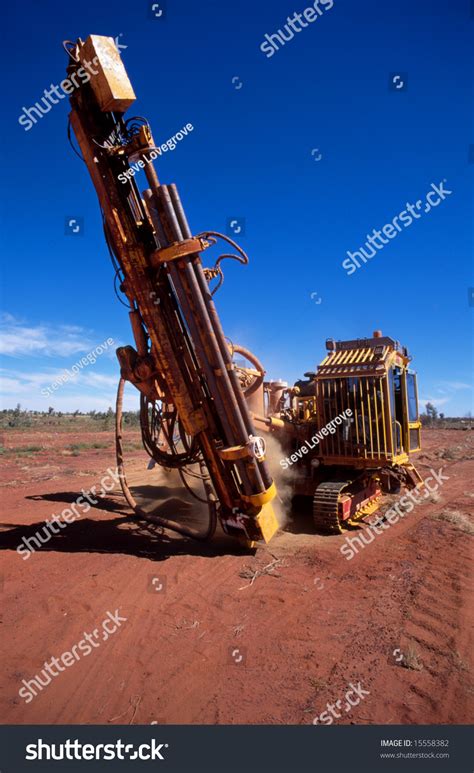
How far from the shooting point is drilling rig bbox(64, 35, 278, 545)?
20.5 feet

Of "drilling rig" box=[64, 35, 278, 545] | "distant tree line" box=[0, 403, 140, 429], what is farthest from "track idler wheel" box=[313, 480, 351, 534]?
"distant tree line" box=[0, 403, 140, 429]

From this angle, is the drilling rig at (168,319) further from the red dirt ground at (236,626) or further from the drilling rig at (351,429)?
the red dirt ground at (236,626)

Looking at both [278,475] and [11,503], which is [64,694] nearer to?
[278,475]

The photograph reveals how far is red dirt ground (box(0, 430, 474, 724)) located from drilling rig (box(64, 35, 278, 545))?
124 centimetres

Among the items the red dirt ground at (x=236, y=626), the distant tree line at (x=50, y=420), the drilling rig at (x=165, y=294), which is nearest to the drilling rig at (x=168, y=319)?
the drilling rig at (x=165, y=294)

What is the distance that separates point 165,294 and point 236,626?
450 cm

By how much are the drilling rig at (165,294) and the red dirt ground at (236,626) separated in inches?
48.7

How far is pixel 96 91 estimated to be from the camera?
6.12m

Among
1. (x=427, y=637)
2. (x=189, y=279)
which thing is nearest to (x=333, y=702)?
(x=427, y=637)

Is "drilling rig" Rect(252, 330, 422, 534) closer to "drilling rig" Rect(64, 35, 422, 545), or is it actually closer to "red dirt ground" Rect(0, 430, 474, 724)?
"drilling rig" Rect(64, 35, 422, 545)

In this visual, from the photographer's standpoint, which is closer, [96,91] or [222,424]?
[96,91]

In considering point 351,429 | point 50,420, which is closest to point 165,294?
point 351,429

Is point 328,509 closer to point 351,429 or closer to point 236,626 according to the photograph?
point 351,429

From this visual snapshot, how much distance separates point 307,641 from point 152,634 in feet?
5.14
